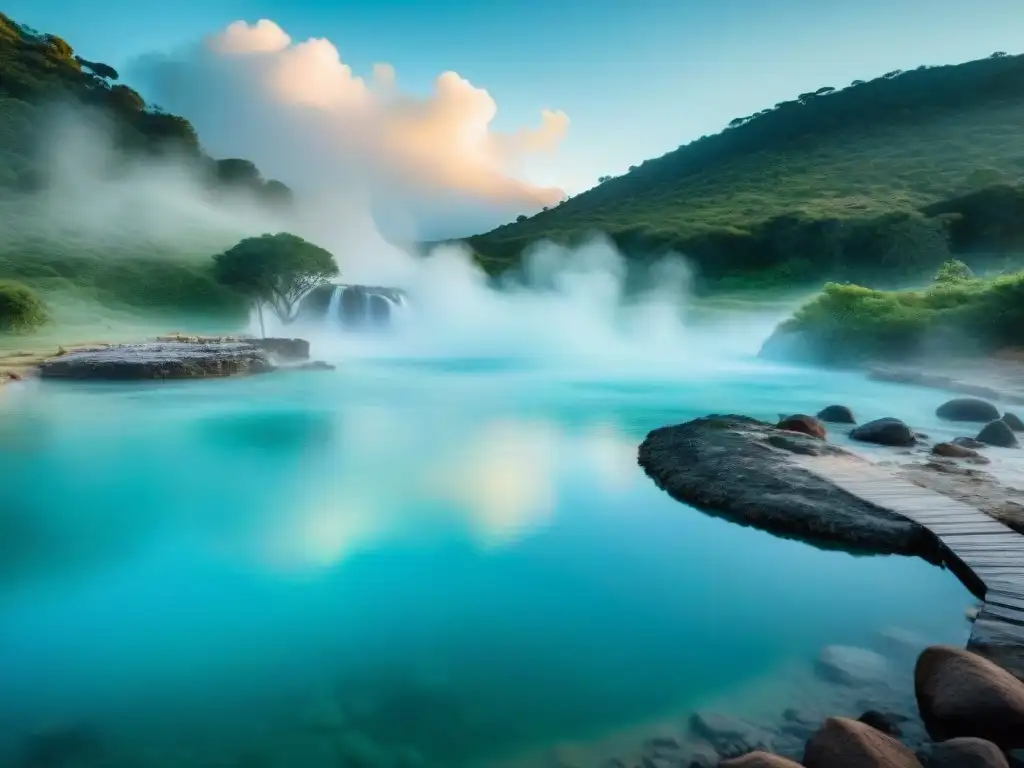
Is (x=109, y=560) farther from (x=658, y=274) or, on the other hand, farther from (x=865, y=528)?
(x=658, y=274)

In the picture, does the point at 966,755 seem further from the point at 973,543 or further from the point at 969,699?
the point at 973,543

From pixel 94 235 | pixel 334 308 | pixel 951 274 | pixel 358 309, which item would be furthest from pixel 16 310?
pixel 94 235

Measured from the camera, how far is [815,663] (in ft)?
16.4

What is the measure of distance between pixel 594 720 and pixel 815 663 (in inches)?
68.0

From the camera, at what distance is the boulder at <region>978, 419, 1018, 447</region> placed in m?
11.6

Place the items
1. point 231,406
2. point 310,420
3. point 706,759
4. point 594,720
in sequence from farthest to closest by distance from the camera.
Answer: point 231,406, point 310,420, point 594,720, point 706,759

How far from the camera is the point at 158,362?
22.0 metres

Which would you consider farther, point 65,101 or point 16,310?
point 65,101

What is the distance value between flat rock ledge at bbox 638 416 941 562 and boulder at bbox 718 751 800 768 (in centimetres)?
426

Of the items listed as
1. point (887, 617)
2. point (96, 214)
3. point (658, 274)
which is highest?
point (96, 214)

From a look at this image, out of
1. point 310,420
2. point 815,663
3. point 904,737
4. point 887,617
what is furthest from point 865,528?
point 310,420

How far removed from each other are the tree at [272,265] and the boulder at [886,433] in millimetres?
25979

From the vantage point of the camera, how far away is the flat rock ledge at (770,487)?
7.20 metres

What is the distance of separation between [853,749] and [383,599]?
3863 mm
